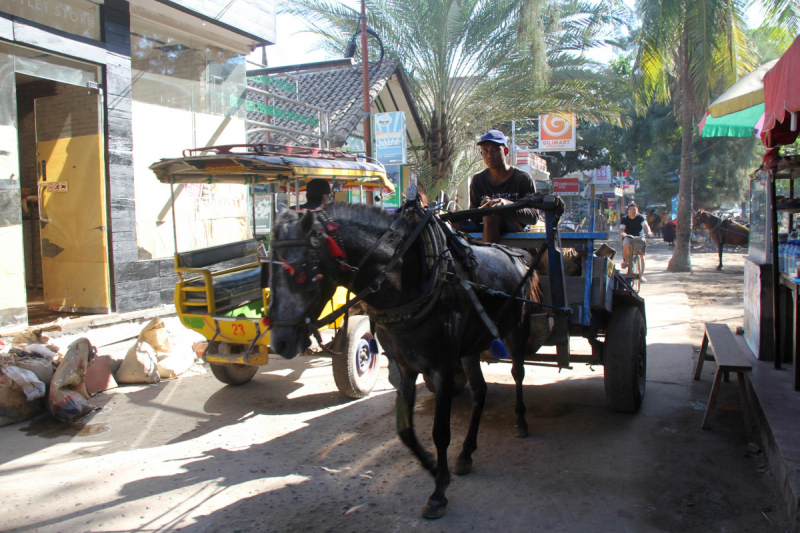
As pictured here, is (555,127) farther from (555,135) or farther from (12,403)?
(12,403)

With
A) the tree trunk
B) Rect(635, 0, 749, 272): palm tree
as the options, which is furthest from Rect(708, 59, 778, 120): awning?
the tree trunk

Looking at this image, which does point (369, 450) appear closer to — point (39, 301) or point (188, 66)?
point (39, 301)

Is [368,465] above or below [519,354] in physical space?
below

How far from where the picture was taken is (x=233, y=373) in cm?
590

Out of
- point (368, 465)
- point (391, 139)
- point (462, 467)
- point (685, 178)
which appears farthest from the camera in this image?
point (685, 178)

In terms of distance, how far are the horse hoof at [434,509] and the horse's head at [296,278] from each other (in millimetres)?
1238

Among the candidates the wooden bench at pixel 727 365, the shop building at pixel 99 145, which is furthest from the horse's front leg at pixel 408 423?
the shop building at pixel 99 145

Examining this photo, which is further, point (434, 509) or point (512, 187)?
point (512, 187)

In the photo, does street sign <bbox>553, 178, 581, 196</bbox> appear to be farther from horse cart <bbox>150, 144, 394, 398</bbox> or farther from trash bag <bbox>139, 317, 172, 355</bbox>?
trash bag <bbox>139, 317, 172, 355</bbox>

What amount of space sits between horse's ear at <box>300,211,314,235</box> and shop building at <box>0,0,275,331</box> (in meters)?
5.91

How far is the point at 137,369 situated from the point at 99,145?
376 cm

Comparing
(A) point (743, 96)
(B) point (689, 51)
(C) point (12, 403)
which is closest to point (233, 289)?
(C) point (12, 403)

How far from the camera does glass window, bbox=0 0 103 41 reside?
698cm

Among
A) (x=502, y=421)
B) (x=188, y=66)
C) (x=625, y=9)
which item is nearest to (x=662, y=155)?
(x=625, y=9)
